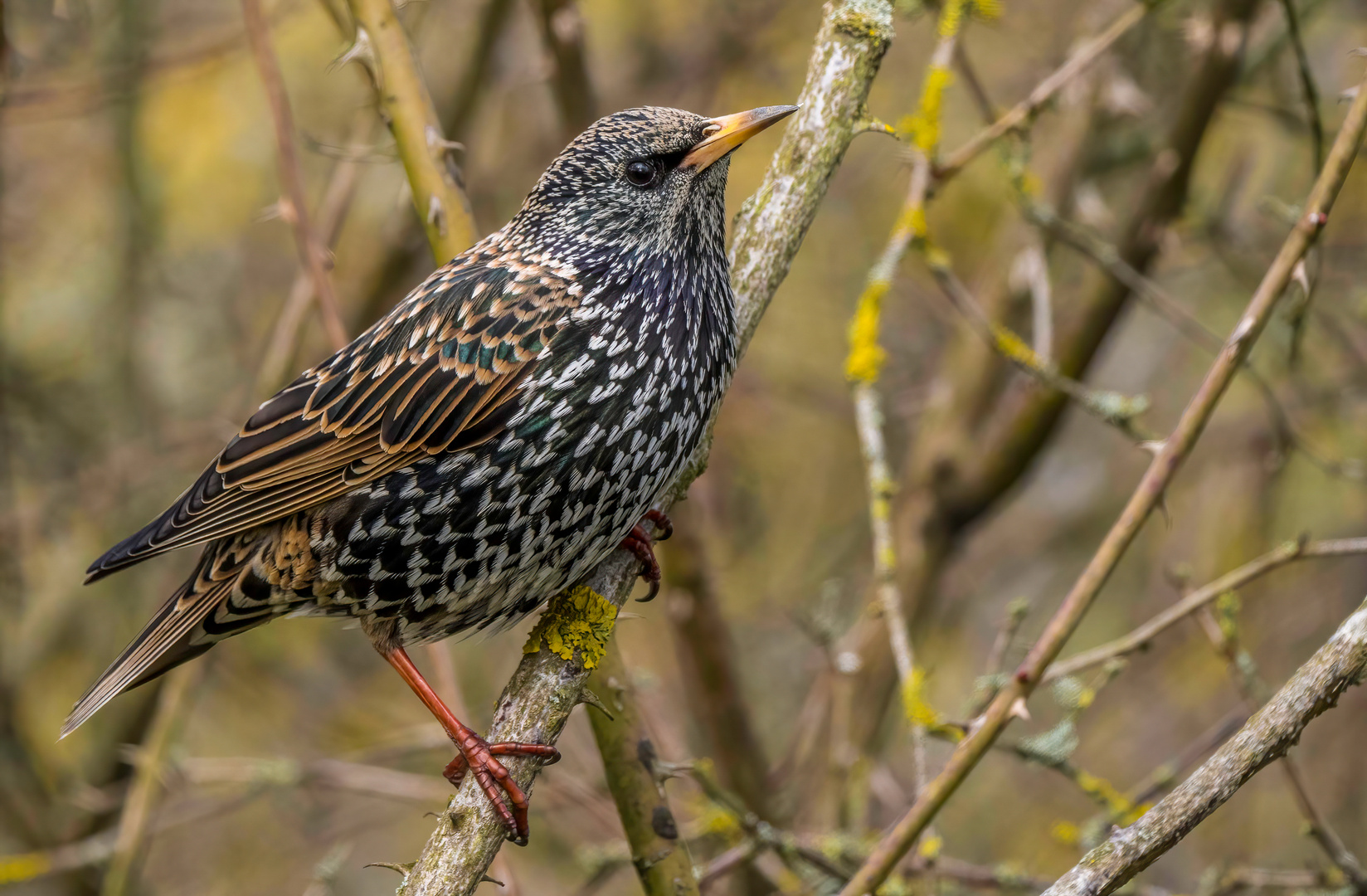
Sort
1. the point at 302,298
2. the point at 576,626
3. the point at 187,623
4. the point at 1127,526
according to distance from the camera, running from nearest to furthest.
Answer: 1. the point at 1127,526
2. the point at 576,626
3. the point at 187,623
4. the point at 302,298

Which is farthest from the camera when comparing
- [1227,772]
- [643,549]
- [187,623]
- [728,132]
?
[187,623]

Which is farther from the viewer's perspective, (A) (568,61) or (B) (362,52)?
(A) (568,61)

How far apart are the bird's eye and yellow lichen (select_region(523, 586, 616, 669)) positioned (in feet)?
3.66

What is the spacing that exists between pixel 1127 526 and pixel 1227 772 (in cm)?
58

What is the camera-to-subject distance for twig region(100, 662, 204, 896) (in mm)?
4473

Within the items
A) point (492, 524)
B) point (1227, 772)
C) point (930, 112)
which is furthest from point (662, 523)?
point (1227, 772)

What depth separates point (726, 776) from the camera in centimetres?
507

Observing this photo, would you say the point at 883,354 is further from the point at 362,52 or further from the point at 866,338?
the point at 362,52

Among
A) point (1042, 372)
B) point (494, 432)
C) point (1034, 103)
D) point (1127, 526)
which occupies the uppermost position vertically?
point (1034, 103)

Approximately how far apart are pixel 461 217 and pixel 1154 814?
213cm

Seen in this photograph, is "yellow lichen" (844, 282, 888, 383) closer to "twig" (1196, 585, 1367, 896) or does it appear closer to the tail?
"twig" (1196, 585, 1367, 896)

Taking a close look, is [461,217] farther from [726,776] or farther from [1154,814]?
[726,776]

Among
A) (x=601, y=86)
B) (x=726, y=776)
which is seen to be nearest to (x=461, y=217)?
(x=726, y=776)

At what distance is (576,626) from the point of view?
3.04 metres
